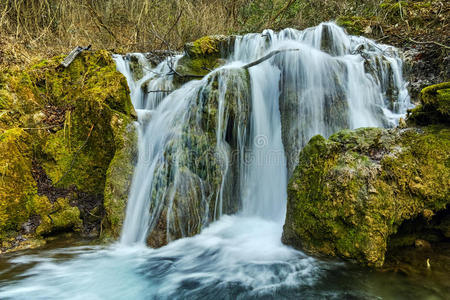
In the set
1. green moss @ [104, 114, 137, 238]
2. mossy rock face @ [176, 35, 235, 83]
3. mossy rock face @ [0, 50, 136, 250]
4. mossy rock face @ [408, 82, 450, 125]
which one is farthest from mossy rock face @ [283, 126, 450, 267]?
mossy rock face @ [176, 35, 235, 83]

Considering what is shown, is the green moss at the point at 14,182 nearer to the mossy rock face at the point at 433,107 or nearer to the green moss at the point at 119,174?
the green moss at the point at 119,174

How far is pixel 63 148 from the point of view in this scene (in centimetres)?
420

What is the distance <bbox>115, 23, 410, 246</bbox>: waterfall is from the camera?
366 centimetres

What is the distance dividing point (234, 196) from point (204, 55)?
433 cm

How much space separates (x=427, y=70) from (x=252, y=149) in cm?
478

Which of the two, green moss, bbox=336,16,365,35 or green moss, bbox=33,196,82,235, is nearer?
green moss, bbox=33,196,82,235

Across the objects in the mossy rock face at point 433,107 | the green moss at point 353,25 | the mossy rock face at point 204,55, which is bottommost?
the mossy rock face at point 433,107

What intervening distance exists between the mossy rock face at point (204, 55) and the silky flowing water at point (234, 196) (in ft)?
2.27

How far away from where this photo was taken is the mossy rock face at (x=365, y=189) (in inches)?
94.0

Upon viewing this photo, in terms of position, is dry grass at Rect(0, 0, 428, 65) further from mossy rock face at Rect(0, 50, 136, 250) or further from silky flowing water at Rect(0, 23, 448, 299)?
silky flowing water at Rect(0, 23, 448, 299)

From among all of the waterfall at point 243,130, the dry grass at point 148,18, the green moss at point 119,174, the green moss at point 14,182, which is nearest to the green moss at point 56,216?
the green moss at point 14,182

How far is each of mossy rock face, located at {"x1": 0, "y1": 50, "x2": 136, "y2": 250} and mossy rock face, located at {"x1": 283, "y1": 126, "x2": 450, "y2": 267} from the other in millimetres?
2654

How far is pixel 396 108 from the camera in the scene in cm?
528

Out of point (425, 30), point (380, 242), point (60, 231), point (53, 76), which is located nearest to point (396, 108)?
point (425, 30)
